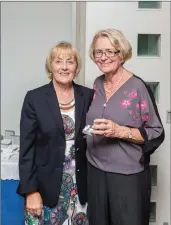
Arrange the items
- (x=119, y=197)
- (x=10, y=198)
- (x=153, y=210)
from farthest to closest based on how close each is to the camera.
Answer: (x=153, y=210), (x=10, y=198), (x=119, y=197)

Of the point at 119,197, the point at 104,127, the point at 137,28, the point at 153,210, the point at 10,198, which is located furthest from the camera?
the point at 153,210

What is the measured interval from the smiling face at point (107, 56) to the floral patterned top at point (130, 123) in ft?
0.28

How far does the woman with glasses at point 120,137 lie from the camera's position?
129 cm

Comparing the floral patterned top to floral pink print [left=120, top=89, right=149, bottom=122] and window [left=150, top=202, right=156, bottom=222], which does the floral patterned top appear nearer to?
floral pink print [left=120, top=89, right=149, bottom=122]

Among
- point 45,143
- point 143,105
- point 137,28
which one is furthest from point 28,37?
point 143,105

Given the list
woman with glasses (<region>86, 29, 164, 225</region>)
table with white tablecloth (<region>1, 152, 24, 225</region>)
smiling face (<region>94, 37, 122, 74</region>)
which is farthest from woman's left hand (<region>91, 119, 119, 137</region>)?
table with white tablecloth (<region>1, 152, 24, 225</region>)

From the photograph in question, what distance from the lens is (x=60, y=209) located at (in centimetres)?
140

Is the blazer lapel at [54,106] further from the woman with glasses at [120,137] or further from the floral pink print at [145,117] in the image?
the floral pink print at [145,117]

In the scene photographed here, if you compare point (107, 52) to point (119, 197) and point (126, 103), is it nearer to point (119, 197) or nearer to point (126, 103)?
point (126, 103)

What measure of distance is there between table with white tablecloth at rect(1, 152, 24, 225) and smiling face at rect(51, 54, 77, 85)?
600 mm

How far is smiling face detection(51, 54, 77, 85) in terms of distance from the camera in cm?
132

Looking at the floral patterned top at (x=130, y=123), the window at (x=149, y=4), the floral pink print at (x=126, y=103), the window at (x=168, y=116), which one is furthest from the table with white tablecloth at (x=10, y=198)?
the window at (x=149, y=4)

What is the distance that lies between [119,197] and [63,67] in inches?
22.1

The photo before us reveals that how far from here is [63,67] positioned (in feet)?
4.30
